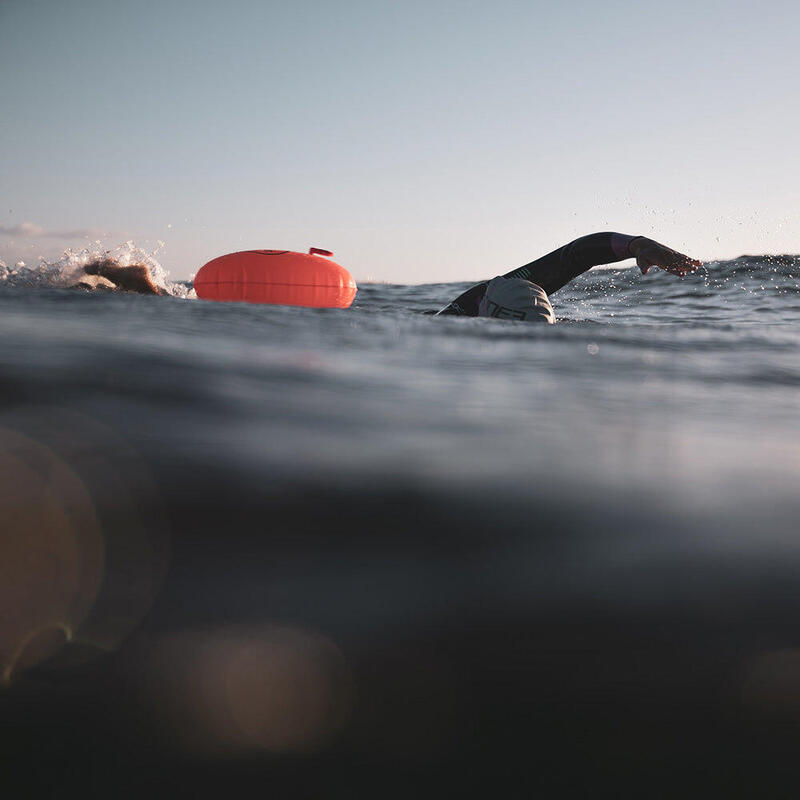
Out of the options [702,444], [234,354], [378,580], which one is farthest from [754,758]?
[234,354]

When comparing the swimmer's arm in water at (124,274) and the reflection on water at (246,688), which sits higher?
the swimmer's arm in water at (124,274)

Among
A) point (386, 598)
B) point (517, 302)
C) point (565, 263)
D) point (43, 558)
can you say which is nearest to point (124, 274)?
point (517, 302)

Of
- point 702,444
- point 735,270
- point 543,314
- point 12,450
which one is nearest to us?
point 12,450

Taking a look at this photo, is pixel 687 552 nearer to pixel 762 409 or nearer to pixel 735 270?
pixel 762 409

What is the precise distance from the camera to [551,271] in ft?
19.1

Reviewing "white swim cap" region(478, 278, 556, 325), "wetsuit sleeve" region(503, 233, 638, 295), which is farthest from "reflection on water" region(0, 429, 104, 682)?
"wetsuit sleeve" region(503, 233, 638, 295)

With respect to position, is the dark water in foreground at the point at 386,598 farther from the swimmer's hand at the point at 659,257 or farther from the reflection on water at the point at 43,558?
the swimmer's hand at the point at 659,257

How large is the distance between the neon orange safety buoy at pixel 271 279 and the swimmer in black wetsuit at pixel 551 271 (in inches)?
53.9

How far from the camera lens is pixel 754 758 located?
0.49 meters

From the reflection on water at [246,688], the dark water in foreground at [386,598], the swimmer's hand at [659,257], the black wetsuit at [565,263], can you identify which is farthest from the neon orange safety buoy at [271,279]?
the reflection on water at [246,688]

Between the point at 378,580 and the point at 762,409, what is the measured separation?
1.56 meters

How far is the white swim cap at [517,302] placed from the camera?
466 cm

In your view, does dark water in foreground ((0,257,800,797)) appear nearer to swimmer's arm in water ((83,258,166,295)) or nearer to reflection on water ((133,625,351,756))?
reflection on water ((133,625,351,756))

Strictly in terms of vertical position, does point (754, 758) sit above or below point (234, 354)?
below
